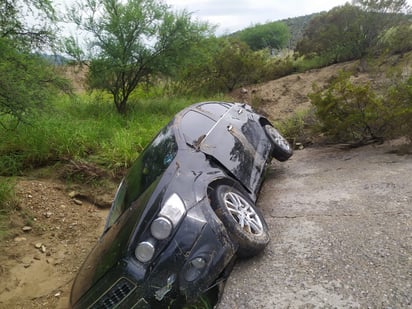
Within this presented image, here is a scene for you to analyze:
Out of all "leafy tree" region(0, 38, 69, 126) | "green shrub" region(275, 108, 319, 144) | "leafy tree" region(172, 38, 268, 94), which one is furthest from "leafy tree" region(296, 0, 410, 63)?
"leafy tree" region(0, 38, 69, 126)

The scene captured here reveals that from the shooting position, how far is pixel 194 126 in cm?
372

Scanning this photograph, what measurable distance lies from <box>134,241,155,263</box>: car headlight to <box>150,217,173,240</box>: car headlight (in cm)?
8

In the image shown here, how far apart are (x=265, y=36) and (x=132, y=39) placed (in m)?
16.1

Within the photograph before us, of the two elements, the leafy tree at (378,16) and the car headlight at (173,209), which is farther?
the leafy tree at (378,16)

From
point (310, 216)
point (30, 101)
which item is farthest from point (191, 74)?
point (310, 216)

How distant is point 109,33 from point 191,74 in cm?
387

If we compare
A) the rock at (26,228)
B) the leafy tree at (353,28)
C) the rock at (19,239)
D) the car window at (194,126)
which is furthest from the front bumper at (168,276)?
the leafy tree at (353,28)

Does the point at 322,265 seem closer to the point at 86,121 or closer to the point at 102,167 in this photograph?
the point at 102,167

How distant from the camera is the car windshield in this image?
118 inches

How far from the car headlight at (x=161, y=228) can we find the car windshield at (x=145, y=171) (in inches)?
22.3

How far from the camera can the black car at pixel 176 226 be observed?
2.28 m

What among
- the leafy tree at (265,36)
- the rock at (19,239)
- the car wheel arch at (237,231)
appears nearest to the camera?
the car wheel arch at (237,231)

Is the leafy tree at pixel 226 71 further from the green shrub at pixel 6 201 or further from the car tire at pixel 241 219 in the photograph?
the car tire at pixel 241 219

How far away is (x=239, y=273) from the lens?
274 cm
